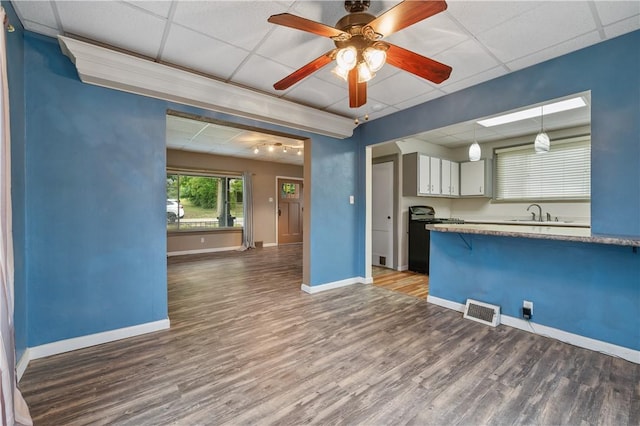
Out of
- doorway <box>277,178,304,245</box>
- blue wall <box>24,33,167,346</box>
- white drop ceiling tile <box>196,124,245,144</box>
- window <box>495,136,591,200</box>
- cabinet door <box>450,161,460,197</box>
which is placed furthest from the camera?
doorway <box>277,178,304,245</box>

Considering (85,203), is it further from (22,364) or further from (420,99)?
(420,99)

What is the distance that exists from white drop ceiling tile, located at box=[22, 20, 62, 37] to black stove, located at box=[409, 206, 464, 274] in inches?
196

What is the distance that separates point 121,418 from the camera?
5.07 ft

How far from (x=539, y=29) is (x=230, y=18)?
87.8 inches

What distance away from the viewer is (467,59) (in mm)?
2418

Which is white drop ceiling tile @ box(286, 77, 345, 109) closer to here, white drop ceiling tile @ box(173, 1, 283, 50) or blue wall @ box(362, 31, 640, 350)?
white drop ceiling tile @ box(173, 1, 283, 50)

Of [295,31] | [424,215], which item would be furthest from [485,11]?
[424,215]

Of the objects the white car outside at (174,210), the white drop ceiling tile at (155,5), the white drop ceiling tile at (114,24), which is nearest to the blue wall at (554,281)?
the white drop ceiling tile at (155,5)

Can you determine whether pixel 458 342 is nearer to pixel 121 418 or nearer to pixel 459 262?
pixel 459 262

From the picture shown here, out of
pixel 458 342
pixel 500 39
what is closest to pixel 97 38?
pixel 500 39

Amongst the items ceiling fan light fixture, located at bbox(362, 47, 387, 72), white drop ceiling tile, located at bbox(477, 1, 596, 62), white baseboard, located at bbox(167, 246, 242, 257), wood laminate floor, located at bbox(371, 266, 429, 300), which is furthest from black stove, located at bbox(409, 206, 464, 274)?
white baseboard, located at bbox(167, 246, 242, 257)

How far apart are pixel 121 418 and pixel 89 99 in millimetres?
2417

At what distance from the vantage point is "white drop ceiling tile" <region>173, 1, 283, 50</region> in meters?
1.79

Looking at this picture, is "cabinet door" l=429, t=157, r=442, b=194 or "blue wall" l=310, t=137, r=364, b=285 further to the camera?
"cabinet door" l=429, t=157, r=442, b=194
